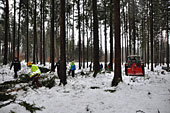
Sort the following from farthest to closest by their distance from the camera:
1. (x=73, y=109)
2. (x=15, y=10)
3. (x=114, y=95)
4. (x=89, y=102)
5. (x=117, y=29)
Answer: (x=15, y=10), (x=117, y=29), (x=114, y=95), (x=89, y=102), (x=73, y=109)

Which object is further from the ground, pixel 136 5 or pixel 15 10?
pixel 136 5

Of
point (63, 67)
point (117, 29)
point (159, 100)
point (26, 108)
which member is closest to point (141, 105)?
point (159, 100)

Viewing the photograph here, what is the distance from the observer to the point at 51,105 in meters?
4.12

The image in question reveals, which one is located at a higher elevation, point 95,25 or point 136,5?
point 136,5

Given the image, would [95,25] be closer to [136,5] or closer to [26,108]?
[26,108]

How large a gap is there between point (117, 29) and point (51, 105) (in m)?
5.26

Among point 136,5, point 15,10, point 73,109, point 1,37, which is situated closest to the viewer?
point 73,109

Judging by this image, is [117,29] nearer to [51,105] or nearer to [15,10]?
[51,105]

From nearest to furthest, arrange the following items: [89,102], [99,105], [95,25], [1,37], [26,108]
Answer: [26,108]
[99,105]
[89,102]
[95,25]
[1,37]

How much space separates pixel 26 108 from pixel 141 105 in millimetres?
3690

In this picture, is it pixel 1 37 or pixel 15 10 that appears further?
pixel 1 37

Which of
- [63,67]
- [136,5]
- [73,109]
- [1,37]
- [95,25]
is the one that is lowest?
[73,109]

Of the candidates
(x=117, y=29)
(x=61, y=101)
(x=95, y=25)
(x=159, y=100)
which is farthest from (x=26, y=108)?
(x=95, y=25)

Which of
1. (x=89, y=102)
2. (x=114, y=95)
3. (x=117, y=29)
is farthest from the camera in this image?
(x=117, y=29)
